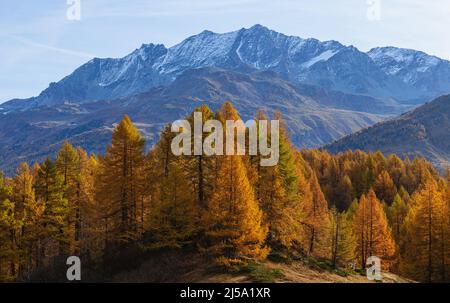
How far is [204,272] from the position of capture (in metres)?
37.6

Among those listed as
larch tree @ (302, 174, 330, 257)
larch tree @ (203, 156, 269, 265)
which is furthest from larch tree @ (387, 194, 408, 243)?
larch tree @ (203, 156, 269, 265)

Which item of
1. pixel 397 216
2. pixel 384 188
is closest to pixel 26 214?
pixel 397 216

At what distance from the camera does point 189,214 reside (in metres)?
43.3

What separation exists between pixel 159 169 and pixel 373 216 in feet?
93.8

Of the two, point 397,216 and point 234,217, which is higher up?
point 234,217

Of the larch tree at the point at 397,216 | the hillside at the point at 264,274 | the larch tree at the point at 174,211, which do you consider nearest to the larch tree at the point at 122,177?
the larch tree at the point at 174,211

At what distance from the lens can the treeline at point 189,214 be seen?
3984 centimetres

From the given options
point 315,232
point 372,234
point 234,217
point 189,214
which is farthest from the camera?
point 372,234

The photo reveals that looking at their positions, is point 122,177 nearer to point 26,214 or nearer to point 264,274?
point 26,214

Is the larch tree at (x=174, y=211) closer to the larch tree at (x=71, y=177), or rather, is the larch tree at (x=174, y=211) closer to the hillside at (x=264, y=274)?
the hillside at (x=264, y=274)

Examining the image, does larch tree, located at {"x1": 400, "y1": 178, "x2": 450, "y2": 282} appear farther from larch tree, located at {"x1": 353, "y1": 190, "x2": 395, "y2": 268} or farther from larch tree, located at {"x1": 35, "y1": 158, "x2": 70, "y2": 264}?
larch tree, located at {"x1": 35, "y1": 158, "x2": 70, "y2": 264}

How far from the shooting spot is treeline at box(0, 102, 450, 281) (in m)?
39.8

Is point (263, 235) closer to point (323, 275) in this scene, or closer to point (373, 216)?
point (323, 275)
